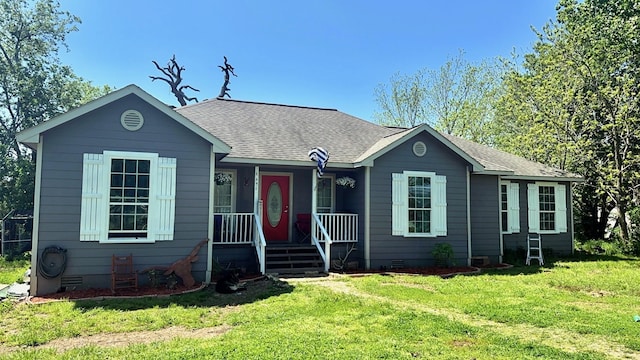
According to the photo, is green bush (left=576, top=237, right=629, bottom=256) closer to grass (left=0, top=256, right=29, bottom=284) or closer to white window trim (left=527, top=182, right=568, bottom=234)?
white window trim (left=527, top=182, right=568, bottom=234)

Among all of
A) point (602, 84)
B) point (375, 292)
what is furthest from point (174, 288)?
point (602, 84)

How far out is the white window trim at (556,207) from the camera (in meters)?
12.9

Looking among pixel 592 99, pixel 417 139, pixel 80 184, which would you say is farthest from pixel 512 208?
pixel 80 184

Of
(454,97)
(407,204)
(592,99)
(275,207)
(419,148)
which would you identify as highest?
(454,97)

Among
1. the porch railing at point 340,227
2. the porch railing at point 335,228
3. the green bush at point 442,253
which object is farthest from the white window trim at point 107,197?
the green bush at point 442,253

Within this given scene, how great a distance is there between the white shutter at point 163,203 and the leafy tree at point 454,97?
2161 centimetres

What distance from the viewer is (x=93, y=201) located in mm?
7680

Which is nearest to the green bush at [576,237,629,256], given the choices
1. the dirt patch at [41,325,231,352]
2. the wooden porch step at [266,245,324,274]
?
the wooden porch step at [266,245,324,274]

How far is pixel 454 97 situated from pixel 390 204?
18.8 metres

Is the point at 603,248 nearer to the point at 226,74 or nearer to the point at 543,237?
the point at 543,237

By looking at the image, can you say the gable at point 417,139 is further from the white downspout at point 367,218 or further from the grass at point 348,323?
the grass at point 348,323

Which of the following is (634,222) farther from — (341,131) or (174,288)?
(174,288)

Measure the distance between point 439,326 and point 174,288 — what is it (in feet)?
16.4

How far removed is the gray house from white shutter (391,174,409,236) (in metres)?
A: 0.03
